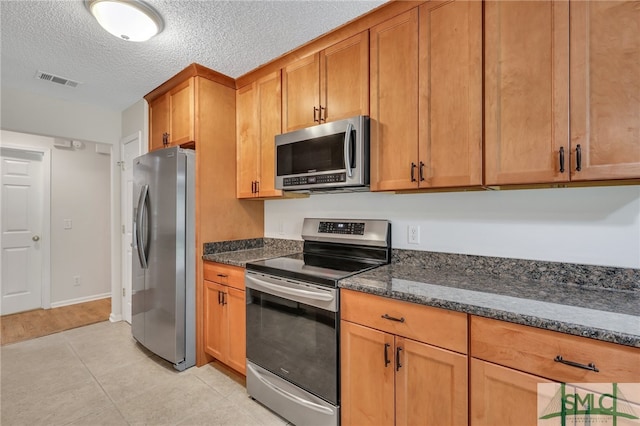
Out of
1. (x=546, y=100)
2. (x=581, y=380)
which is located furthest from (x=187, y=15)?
(x=581, y=380)

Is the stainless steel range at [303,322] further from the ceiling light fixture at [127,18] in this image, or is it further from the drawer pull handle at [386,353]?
the ceiling light fixture at [127,18]

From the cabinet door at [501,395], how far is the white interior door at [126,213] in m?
3.58

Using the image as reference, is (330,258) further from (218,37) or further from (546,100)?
(218,37)

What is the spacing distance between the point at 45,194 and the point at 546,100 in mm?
5354

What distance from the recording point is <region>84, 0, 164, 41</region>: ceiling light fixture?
163 cm

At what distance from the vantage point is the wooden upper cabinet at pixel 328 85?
186 cm

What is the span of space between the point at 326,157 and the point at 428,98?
27.0 inches

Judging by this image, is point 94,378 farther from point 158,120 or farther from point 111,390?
point 158,120

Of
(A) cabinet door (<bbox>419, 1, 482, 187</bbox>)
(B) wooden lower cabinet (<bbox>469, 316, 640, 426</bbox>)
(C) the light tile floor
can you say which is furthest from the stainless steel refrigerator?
(B) wooden lower cabinet (<bbox>469, 316, 640, 426</bbox>)

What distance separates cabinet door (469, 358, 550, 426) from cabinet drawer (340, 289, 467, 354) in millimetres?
115

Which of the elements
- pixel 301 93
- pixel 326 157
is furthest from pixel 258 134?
pixel 326 157

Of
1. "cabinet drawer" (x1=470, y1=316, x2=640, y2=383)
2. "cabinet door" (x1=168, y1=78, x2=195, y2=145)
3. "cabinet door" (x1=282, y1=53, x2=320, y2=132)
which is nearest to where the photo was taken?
"cabinet drawer" (x1=470, y1=316, x2=640, y2=383)

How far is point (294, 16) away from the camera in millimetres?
1804

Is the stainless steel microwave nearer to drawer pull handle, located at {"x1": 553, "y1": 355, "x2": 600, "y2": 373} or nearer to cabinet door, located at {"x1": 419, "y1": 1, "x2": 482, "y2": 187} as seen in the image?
cabinet door, located at {"x1": 419, "y1": 1, "x2": 482, "y2": 187}
